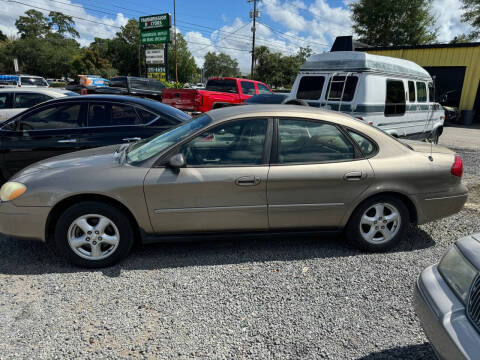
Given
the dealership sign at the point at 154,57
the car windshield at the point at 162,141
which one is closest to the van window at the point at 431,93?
the car windshield at the point at 162,141

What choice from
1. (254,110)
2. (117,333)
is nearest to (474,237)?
(254,110)

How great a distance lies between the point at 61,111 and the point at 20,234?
2.54 meters

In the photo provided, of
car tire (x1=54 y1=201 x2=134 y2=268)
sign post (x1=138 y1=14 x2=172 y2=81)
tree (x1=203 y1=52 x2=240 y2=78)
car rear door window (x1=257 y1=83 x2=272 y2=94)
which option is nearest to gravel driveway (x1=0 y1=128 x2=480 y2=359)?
car tire (x1=54 y1=201 x2=134 y2=268)

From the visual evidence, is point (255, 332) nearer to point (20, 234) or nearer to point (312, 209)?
point (312, 209)

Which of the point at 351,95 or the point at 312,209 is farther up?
the point at 351,95

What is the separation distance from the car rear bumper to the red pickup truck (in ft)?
26.5

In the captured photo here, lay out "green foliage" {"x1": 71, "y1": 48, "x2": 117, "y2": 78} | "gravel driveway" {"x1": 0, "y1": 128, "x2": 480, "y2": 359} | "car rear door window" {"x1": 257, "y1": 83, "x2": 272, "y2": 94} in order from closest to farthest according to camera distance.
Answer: "gravel driveway" {"x1": 0, "y1": 128, "x2": 480, "y2": 359} < "car rear door window" {"x1": 257, "y1": 83, "x2": 272, "y2": 94} < "green foliage" {"x1": 71, "y1": 48, "x2": 117, "y2": 78}

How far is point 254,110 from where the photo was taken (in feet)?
10.8

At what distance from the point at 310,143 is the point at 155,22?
2385 centimetres

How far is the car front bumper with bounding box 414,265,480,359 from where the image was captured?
1468 millimetres

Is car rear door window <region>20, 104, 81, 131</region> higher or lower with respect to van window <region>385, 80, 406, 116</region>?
lower

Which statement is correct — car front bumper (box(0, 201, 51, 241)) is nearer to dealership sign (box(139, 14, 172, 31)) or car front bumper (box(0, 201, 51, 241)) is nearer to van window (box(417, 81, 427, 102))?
van window (box(417, 81, 427, 102))

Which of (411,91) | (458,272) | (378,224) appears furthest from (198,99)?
(458,272)

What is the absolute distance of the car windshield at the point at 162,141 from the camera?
314cm
